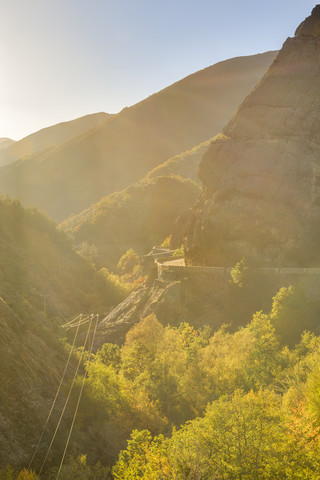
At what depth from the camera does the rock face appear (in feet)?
108

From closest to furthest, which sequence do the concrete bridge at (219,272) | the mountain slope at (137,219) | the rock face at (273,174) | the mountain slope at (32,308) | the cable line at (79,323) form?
1. the mountain slope at (32,308)
2. the concrete bridge at (219,272)
3. the rock face at (273,174)
4. the cable line at (79,323)
5. the mountain slope at (137,219)

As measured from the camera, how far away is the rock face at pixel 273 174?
3303 cm

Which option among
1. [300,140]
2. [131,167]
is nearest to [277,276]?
[300,140]

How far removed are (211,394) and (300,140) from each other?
25.5 meters

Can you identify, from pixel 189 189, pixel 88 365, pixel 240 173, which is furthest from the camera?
pixel 189 189

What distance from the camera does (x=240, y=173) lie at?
121ft

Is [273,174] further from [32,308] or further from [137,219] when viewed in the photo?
[137,219]

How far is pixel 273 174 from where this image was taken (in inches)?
1373

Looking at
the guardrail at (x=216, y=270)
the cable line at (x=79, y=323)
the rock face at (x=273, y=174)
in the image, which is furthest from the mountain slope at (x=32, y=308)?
the rock face at (x=273, y=174)

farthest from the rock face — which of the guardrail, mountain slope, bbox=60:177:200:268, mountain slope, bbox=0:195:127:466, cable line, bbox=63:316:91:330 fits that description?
mountain slope, bbox=60:177:200:268

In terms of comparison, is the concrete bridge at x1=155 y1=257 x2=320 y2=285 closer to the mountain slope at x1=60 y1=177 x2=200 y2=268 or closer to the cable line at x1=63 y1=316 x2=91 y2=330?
the cable line at x1=63 y1=316 x2=91 y2=330

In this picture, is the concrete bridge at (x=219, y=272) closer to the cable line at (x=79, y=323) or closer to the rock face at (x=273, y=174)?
the rock face at (x=273, y=174)

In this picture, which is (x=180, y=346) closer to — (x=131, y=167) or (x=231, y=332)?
(x=231, y=332)

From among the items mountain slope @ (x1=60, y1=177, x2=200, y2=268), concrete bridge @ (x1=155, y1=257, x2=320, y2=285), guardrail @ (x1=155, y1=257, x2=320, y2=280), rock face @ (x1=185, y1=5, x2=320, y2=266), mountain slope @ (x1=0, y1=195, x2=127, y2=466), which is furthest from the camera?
mountain slope @ (x1=60, y1=177, x2=200, y2=268)
